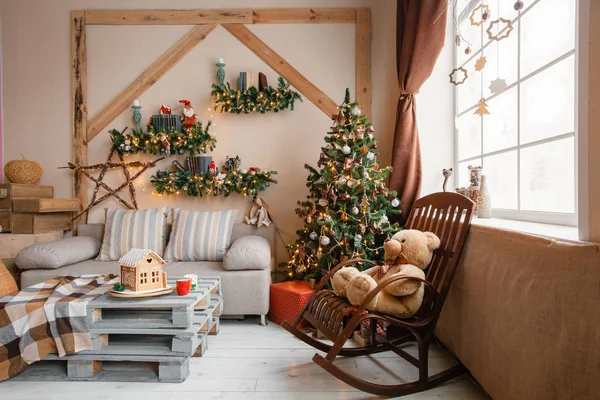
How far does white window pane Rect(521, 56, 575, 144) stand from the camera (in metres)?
1.76

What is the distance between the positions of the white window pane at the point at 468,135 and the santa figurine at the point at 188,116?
235 cm

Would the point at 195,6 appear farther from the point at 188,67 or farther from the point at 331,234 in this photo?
the point at 331,234

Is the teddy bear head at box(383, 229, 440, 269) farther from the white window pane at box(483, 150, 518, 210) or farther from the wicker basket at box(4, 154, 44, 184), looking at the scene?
the wicker basket at box(4, 154, 44, 184)

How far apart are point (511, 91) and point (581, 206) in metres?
1.17

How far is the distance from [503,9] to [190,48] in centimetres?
276

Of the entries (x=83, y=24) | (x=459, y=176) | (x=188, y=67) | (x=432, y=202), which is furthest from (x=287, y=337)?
(x=83, y=24)

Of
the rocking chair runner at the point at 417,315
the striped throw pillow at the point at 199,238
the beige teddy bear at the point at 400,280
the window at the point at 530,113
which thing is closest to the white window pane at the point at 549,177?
the window at the point at 530,113

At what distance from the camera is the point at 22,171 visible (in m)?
3.55

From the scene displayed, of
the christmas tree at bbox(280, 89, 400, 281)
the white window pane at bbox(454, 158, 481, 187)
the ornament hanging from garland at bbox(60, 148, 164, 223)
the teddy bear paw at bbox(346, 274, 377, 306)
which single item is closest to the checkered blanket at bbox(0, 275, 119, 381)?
the teddy bear paw at bbox(346, 274, 377, 306)

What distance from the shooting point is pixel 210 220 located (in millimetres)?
3396

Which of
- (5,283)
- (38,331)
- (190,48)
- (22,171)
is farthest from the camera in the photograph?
(190,48)

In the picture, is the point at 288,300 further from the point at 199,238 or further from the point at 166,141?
the point at 166,141

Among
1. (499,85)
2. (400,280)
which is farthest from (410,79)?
(400,280)

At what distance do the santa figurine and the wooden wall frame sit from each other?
18.4 inches
